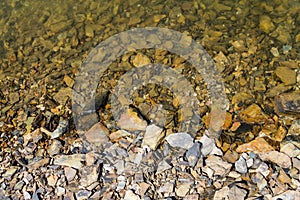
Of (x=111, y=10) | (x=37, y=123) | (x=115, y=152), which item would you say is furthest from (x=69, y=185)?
(x=111, y=10)

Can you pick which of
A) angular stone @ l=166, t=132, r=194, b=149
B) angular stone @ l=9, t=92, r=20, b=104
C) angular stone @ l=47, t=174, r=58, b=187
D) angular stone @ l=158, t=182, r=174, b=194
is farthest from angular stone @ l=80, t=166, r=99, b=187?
angular stone @ l=9, t=92, r=20, b=104

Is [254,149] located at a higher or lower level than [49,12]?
lower

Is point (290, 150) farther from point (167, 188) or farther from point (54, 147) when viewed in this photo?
point (54, 147)

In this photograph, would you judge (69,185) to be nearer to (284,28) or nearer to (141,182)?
(141,182)

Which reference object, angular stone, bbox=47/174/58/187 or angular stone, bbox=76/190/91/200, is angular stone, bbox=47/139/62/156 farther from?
angular stone, bbox=76/190/91/200

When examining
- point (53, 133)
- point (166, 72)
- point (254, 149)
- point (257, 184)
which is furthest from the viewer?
point (166, 72)

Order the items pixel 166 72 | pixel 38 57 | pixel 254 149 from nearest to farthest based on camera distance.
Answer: pixel 254 149
pixel 166 72
pixel 38 57

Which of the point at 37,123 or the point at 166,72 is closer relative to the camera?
the point at 37,123
